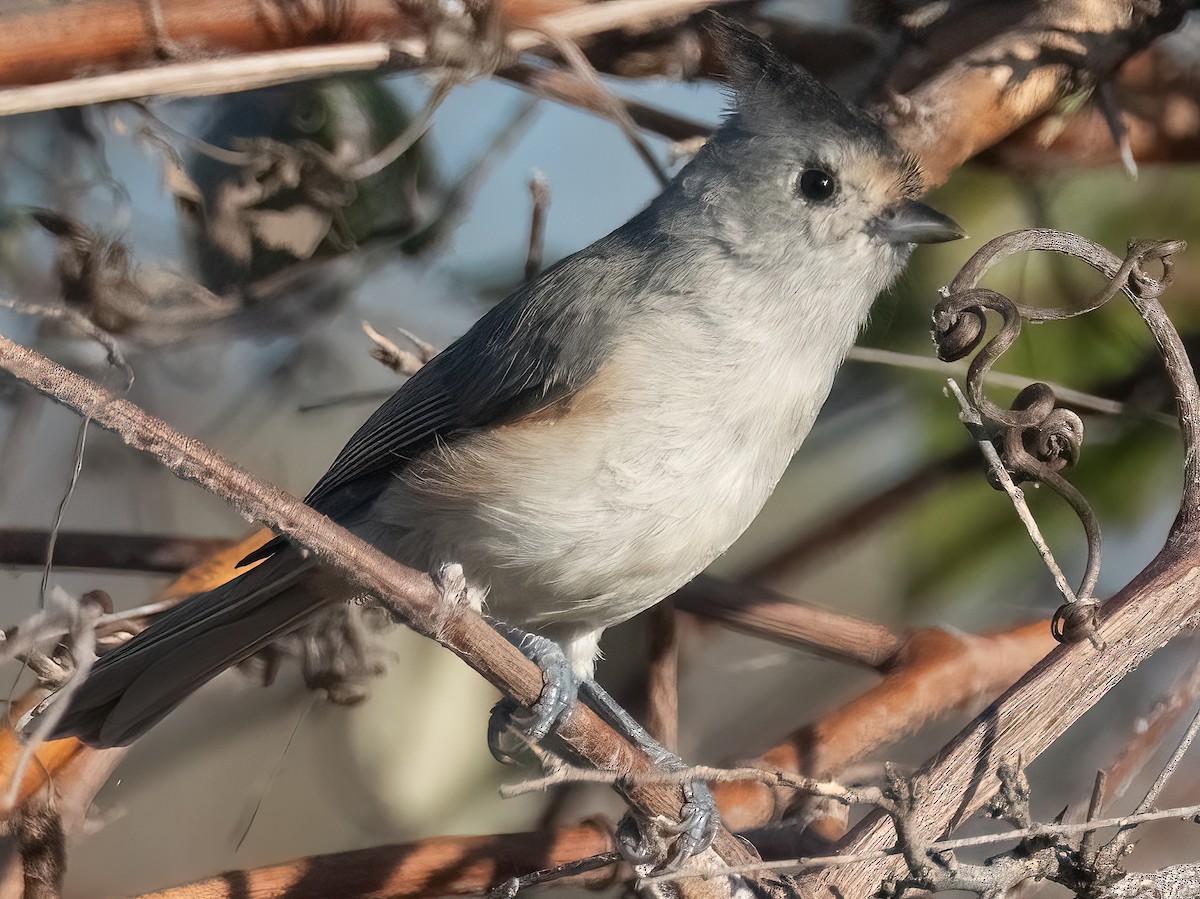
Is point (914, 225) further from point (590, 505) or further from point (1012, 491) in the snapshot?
point (590, 505)

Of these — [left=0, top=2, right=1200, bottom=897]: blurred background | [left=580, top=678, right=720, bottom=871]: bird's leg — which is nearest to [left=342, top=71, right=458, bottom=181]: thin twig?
[left=0, top=2, right=1200, bottom=897]: blurred background

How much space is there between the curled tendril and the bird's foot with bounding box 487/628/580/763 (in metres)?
0.55

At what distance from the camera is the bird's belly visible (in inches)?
51.2

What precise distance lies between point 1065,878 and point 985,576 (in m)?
0.91

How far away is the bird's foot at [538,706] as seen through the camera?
129 centimetres

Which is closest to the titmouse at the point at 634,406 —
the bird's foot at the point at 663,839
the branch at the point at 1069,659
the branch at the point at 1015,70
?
the bird's foot at the point at 663,839

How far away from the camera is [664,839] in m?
1.25

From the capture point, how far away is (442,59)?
5.54 ft

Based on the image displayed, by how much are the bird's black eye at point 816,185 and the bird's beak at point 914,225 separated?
7cm

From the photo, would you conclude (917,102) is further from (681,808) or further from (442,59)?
(681,808)

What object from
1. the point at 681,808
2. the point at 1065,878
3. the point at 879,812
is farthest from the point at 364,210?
the point at 1065,878

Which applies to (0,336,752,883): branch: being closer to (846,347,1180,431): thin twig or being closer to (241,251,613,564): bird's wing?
(241,251,613,564): bird's wing

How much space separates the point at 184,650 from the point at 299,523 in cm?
72

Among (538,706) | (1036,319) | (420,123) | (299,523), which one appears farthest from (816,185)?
(299,523)
